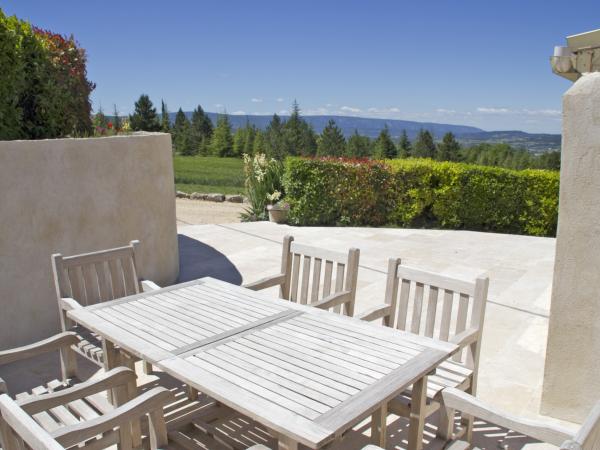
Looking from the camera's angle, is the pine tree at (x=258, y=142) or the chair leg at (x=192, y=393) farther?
the pine tree at (x=258, y=142)

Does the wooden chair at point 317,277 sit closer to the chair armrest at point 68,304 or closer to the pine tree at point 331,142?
the chair armrest at point 68,304

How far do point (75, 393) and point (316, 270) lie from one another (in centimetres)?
187

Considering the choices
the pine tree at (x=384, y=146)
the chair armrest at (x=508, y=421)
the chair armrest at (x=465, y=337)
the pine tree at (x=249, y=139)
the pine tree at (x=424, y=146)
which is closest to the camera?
the chair armrest at (x=508, y=421)

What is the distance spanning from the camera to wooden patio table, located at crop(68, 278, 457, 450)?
67.6 inches

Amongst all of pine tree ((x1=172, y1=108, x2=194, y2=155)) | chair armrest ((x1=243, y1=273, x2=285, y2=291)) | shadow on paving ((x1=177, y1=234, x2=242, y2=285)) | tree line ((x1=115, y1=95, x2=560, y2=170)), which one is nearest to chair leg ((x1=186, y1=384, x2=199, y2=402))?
chair armrest ((x1=243, y1=273, x2=285, y2=291))

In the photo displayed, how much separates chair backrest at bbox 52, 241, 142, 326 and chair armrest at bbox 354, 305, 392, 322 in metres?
1.62

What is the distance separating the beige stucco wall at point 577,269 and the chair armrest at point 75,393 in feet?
7.96

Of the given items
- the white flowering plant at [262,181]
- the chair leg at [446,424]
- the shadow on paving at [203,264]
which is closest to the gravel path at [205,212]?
the white flowering plant at [262,181]

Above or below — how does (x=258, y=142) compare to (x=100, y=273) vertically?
above

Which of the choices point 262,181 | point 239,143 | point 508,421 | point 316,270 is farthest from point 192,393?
point 239,143

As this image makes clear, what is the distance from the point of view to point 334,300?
10.4 ft

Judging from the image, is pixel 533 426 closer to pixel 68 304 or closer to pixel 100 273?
pixel 68 304

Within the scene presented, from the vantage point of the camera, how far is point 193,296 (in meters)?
2.98

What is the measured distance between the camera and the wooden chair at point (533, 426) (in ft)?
4.20
